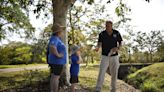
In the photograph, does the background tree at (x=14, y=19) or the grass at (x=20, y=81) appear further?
the background tree at (x=14, y=19)

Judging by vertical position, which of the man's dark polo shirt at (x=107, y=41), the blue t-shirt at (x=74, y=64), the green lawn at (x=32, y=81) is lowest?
the green lawn at (x=32, y=81)

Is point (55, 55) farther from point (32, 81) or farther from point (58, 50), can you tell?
point (32, 81)

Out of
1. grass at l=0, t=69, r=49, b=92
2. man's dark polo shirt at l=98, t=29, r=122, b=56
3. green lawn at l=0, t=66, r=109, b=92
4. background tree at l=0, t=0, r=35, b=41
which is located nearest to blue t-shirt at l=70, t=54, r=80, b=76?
man's dark polo shirt at l=98, t=29, r=122, b=56

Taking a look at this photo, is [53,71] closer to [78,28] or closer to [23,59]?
[78,28]

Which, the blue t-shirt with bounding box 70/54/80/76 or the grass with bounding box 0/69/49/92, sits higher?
the blue t-shirt with bounding box 70/54/80/76

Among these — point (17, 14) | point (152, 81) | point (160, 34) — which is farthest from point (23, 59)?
point (160, 34)

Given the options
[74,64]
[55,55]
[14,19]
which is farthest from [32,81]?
[14,19]

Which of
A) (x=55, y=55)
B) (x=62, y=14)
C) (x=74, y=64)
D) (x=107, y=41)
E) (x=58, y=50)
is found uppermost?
(x=62, y=14)

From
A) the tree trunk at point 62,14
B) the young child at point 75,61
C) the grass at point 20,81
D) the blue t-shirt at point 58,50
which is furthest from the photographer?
the grass at point 20,81

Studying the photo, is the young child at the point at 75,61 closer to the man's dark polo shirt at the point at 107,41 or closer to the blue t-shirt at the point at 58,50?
the blue t-shirt at the point at 58,50

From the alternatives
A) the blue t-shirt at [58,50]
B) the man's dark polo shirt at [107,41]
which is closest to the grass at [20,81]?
the man's dark polo shirt at [107,41]

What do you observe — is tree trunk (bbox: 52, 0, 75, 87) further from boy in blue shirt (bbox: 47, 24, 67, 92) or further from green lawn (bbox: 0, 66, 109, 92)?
boy in blue shirt (bbox: 47, 24, 67, 92)

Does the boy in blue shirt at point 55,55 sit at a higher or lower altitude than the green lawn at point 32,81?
higher

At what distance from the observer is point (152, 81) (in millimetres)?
20438
